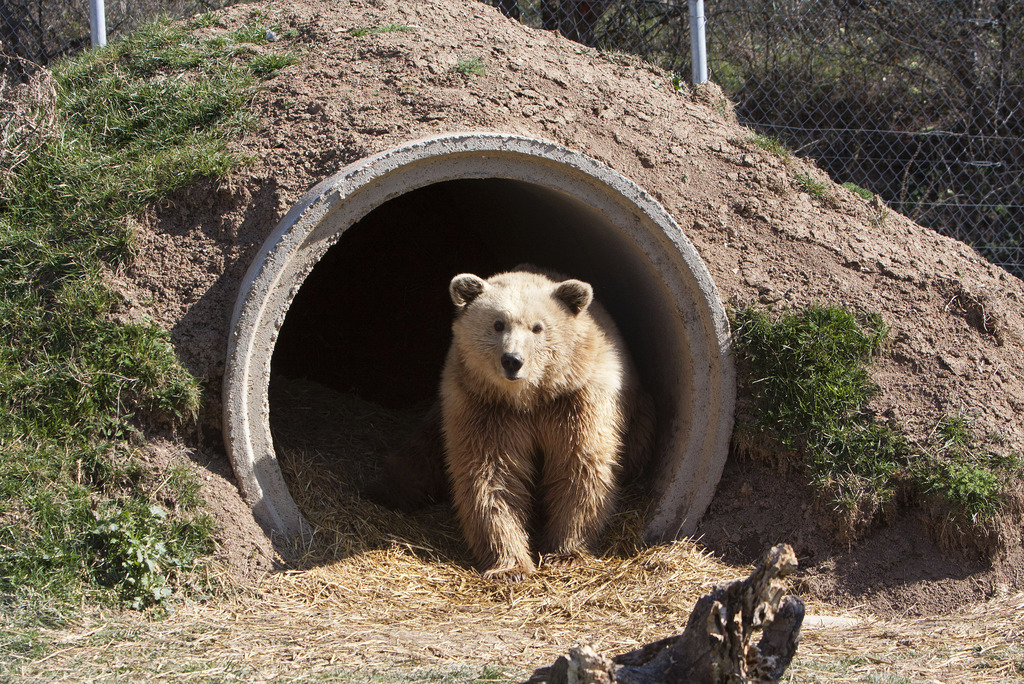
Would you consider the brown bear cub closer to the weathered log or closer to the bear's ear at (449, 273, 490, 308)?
the bear's ear at (449, 273, 490, 308)

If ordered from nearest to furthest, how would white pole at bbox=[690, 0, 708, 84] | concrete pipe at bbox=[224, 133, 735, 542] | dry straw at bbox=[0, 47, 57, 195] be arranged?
concrete pipe at bbox=[224, 133, 735, 542] → dry straw at bbox=[0, 47, 57, 195] → white pole at bbox=[690, 0, 708, 84]

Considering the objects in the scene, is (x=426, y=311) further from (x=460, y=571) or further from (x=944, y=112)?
(x=944, y=112)

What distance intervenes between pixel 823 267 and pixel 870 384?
0.77 metres

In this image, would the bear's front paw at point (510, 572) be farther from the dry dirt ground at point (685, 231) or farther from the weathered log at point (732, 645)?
the weathered log at point (732, 645)

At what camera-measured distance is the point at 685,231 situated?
514 cm

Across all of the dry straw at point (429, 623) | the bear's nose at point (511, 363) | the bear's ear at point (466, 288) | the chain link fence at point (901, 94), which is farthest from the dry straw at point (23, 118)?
the chain link fence at point (901, 94)

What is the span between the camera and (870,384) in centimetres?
470

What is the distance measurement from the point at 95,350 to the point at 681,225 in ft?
10.6

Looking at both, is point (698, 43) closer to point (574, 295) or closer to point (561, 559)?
point (574, 295)

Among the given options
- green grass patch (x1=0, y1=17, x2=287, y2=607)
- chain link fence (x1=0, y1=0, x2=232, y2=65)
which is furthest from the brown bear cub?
chain link fence (x1=0, y1=0, x2=232, y2=65)

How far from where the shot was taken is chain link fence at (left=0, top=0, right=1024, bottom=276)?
844cm

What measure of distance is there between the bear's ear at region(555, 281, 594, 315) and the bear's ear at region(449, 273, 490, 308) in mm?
394

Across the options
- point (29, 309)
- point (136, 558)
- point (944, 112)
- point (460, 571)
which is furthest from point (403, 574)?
point (944, 112)

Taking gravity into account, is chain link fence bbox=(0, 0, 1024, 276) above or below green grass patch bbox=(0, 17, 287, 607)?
above
